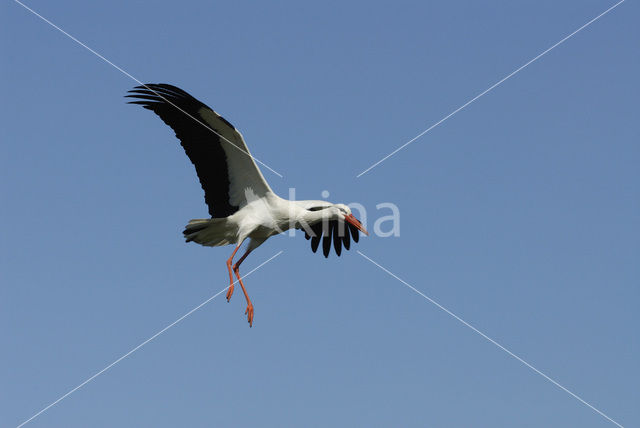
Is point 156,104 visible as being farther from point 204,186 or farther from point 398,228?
point 398,228

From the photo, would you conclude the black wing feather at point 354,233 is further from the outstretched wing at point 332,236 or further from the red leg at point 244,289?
the red leg at point 244,289

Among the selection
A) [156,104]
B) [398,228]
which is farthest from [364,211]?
[156,104]

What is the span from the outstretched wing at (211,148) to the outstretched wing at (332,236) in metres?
2.32

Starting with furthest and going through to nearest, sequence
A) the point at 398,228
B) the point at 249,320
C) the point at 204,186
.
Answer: the point at 398,228
the point at 204,186
the point at 249,320

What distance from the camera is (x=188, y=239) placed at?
2373 cm

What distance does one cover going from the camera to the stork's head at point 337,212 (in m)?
24.2

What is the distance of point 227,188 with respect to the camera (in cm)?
2373

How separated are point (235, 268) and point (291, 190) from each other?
1.99 metres

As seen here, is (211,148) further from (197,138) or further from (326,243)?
(326,243)

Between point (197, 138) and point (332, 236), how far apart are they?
3.77m

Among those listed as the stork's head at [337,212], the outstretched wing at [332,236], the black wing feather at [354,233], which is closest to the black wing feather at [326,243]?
the outstretched wing at [332,236]

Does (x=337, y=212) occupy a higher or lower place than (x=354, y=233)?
lower

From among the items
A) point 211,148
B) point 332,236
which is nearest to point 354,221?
point 332,236

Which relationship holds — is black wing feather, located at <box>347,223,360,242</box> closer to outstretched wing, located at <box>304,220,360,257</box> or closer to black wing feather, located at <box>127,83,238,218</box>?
outstretched wing, located at <box>304,220,360,257</box>
